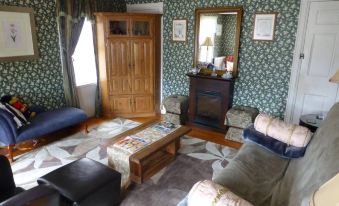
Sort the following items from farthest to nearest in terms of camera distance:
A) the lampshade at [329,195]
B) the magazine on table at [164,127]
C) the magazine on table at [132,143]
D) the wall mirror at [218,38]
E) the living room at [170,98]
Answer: the wall mirror at [218,38], the magazine on table at [164,127], the magazine on table at [132,143], the living room at [170,98], the lampshade at [329,195]

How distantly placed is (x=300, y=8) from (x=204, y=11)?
57.2 inches

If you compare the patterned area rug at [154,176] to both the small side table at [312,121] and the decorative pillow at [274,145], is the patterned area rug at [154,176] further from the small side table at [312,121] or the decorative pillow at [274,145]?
the small side table at [312,121]

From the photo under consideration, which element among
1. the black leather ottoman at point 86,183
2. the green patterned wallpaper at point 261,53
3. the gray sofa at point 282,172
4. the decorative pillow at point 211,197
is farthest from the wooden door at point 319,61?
the black leather ottoman at point 86,183

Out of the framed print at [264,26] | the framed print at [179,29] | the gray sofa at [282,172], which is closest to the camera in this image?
the gray sofa at [282,172]

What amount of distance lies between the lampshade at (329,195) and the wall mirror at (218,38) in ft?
11.6

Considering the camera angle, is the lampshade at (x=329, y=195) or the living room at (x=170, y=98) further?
the living room at (x=170, y=98)

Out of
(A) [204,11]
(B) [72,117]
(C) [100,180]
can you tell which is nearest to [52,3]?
(B) [72,117]

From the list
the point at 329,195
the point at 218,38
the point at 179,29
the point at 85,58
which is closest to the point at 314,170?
the point at 329,195

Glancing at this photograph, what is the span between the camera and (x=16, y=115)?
319 centimetres

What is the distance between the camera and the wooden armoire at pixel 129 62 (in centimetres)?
436

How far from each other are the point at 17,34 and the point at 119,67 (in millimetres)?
1653

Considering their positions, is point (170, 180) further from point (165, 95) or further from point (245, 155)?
point (165, 95)

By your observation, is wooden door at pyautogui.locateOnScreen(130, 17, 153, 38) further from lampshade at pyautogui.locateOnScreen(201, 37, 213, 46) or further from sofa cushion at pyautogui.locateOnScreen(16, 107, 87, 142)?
sofa cushion at pyautogui.locateOnScreen(16, 107, 87, 142)

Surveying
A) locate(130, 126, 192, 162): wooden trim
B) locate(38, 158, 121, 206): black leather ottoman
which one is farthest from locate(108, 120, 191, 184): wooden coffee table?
locate(38, 158, 121, 206): black leather ottoman
